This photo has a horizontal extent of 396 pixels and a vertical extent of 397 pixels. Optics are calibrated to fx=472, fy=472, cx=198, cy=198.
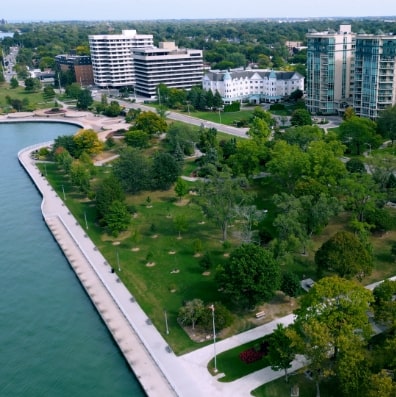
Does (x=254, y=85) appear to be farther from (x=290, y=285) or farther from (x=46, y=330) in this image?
(x=46, y=330)

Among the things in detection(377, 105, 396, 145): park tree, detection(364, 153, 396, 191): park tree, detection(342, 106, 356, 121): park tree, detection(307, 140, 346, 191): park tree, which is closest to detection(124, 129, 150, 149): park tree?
detection(307, 140, 346, 191): park tree

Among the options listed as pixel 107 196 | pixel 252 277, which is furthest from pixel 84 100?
pixel 252 277

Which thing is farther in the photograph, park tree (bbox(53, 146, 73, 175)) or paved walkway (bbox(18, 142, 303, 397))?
park tree (bbox(53, 146, 73, 175))

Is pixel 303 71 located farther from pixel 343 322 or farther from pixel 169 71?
pixel 343 322

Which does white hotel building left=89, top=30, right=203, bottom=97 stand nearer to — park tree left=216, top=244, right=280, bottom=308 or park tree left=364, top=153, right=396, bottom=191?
park tree left=364, top=153, right=396, bottom=191

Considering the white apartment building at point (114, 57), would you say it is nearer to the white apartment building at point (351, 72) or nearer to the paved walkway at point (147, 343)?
the white apartment building at point (351, 72)
